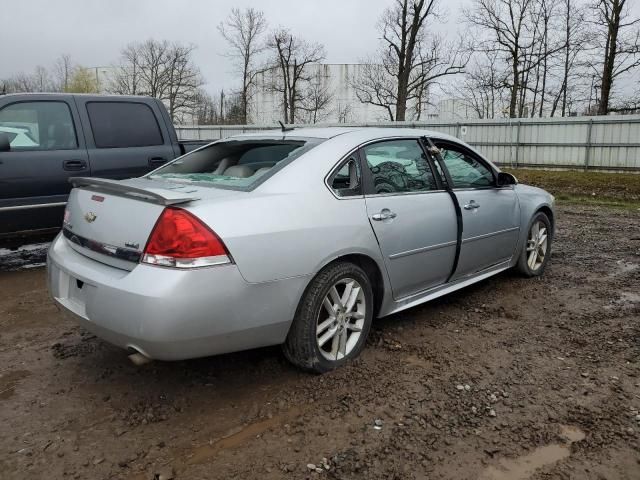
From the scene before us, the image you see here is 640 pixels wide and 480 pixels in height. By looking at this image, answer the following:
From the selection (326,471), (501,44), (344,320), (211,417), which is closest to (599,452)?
(326,471)

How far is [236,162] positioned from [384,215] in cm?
112

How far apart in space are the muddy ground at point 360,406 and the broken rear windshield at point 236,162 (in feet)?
3.79

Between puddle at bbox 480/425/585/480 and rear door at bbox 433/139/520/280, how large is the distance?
5.79 ft

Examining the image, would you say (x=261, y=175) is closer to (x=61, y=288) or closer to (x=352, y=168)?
(x=352, y=168)

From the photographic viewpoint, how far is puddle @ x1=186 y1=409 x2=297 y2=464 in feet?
7.93

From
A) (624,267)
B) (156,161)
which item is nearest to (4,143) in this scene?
(156,161)

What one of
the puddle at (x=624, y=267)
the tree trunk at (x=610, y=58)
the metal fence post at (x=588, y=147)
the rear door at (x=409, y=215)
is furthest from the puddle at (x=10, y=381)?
the tree trunk at (x=610, y=58)

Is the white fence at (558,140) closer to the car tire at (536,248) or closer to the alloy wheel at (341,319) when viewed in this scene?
the car tire at (536,248)

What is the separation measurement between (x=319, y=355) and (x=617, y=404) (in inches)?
63.9

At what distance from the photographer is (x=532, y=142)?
19.6 metres

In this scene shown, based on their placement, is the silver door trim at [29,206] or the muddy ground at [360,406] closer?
the muddy ground at [360,406]

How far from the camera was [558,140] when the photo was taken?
18812 millimetres

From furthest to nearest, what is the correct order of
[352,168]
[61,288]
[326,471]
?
[352,168] → [61,288] → [326,471]

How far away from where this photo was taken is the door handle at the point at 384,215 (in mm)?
3324
